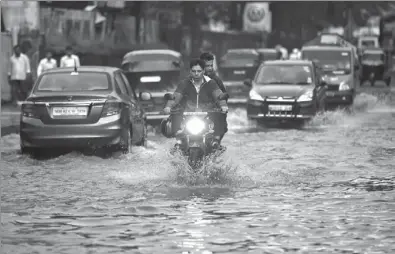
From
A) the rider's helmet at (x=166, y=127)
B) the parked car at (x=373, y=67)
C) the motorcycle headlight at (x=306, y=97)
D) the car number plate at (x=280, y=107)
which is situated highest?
the rider's helmet at (x=166, y=127)

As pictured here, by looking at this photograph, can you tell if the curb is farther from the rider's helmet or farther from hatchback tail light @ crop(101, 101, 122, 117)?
the rider's helmet

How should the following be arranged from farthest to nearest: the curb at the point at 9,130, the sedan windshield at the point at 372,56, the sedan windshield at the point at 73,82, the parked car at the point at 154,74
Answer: the sedan windshield at the point at 372,56 < the parked car at the point at 154,74 < the curb at the point at 9,130 < the sedan windshield at the point at 73,82

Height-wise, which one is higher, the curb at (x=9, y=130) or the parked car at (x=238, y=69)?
the curb at (x=9, y=130)

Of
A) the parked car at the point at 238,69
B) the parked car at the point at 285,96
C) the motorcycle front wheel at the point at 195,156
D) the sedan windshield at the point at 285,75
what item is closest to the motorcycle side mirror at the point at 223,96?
the motorcycle front wheel at the point at 195,156

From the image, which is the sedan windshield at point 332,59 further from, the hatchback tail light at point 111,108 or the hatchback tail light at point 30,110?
the hatchback tail light at point 30,110

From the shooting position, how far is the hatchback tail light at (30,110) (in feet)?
→ 57.0

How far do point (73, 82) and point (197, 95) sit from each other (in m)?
4.12

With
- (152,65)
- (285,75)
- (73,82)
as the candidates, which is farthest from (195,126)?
(285,75)

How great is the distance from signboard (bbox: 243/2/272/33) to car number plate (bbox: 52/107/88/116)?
6943 centimetres

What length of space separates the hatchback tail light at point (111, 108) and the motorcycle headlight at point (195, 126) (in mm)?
3290

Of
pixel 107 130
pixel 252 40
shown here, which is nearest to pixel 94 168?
pixel 107 130

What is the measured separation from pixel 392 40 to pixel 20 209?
6244 cm

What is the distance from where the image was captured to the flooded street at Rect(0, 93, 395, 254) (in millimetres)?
9719

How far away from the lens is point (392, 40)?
7262 cm
